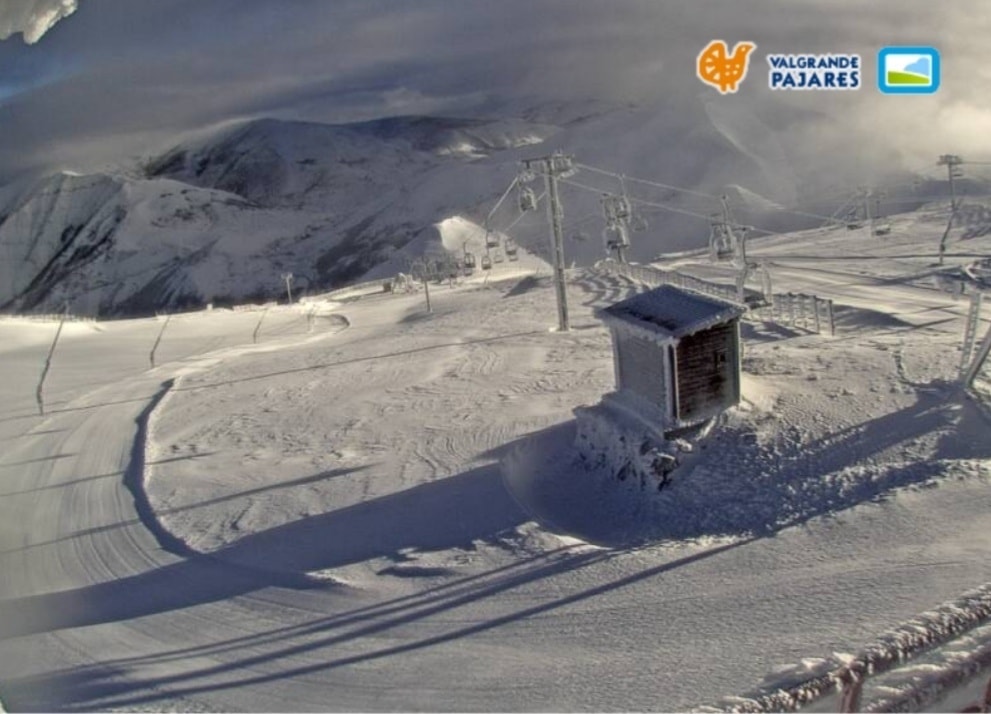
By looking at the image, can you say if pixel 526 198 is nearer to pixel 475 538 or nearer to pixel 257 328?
pixel 257 328

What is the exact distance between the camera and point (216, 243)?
118438mm

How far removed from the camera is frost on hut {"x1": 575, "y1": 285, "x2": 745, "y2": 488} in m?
10.5

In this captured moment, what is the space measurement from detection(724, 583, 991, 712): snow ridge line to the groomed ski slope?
3.67 feet

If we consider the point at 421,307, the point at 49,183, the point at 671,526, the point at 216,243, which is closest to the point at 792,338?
the point at 671,526

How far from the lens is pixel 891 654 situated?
4262 mm

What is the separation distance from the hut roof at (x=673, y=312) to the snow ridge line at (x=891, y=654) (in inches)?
227

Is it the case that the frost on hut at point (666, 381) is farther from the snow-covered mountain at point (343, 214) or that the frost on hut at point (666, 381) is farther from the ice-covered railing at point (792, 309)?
the snow-covered mountain at point (343, 214)

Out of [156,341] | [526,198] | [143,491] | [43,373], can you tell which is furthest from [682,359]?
[156,341]

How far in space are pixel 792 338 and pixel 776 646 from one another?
470 inches

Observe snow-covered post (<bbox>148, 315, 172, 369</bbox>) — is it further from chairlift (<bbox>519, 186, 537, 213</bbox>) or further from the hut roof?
the hut roof

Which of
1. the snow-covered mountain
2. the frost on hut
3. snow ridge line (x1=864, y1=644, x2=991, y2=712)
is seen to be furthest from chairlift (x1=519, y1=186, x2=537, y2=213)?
the snow-covered mountain

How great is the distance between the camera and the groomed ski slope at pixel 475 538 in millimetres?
6344

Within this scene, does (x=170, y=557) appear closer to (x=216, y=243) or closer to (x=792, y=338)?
(x=792, y=338)

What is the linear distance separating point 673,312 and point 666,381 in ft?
3.10
